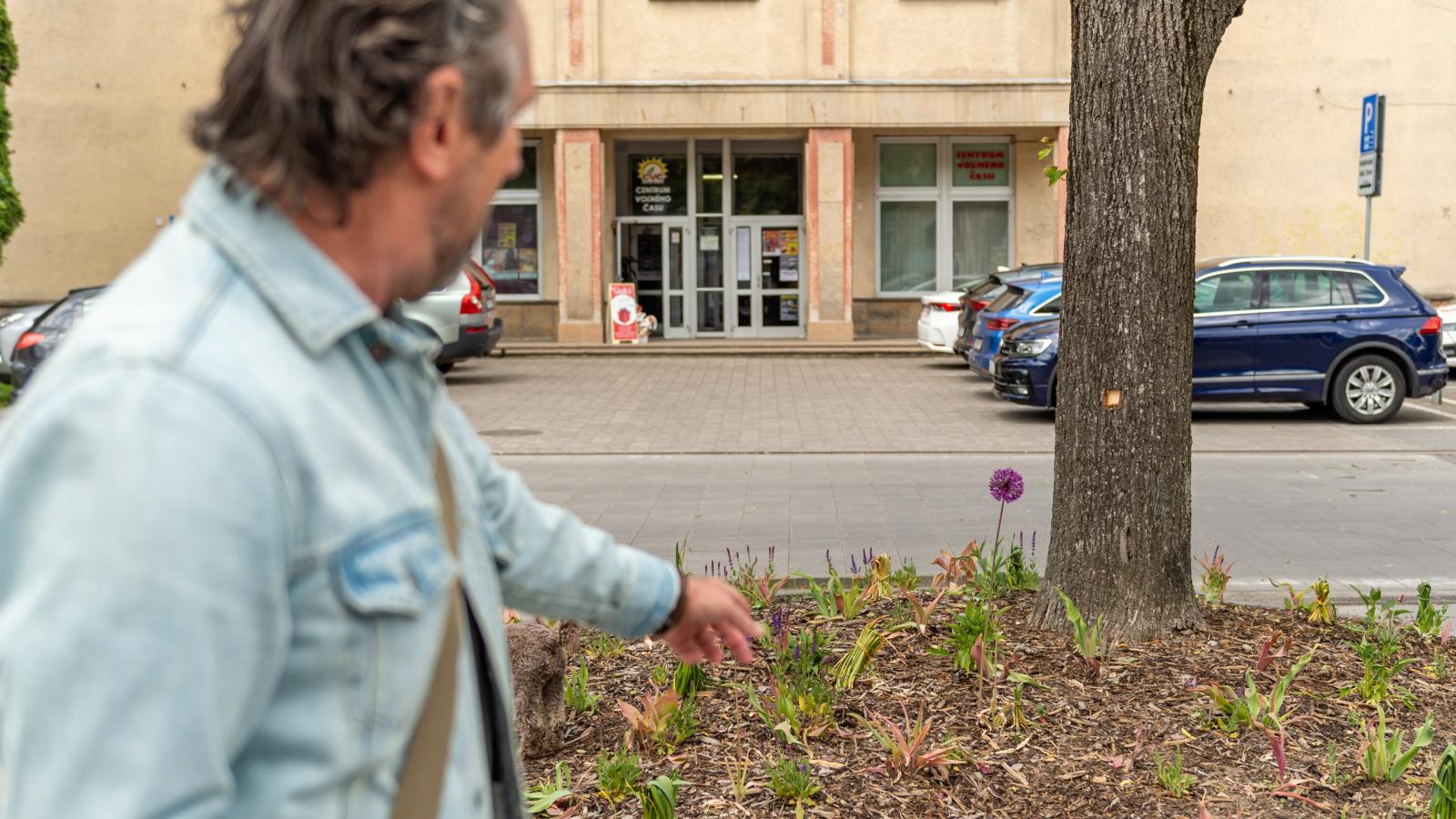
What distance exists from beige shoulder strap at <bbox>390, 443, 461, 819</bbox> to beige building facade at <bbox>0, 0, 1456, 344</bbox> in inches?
977

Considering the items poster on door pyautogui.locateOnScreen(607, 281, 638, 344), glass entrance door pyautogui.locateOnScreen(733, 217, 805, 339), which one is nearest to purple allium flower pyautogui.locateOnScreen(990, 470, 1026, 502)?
poster on door pyautogui.locateOnScreen(607, 281, 638, 344)

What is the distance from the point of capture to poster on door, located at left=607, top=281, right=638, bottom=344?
25.8 metres

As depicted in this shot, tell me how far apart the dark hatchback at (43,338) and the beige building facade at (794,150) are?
31.8 feet

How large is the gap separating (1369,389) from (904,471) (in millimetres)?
6179

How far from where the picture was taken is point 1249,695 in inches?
167

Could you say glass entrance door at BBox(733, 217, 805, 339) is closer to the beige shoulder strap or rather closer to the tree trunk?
the tree trunk

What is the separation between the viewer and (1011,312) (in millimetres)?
16734

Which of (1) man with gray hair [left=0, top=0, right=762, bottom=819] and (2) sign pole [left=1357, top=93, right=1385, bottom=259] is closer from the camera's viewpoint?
(1) man with gray hair [left=0, top=0, right=762, bottom=819]

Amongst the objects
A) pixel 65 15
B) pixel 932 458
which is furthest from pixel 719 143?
pixel 932 458

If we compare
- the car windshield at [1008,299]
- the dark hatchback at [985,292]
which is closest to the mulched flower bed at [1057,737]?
the car windshield at [1008,299]

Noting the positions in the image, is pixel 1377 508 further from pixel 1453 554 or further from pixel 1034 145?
pixel 1034 145

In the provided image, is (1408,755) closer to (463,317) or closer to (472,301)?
(463,317)

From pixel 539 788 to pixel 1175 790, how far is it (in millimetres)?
1698

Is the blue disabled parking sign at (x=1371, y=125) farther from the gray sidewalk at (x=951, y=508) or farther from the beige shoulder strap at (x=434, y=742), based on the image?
the beige shoulder strap at (x=434, y=742)
